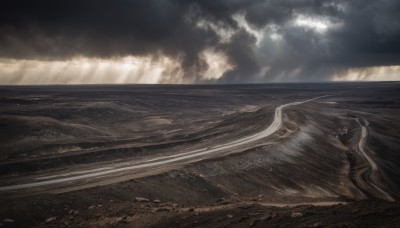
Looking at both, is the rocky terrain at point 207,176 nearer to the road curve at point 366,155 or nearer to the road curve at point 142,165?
the road curve at point 142,165

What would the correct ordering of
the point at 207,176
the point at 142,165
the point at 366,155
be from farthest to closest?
1. the point at 366,155
2. the point at 142,165
3. the point at 207,176

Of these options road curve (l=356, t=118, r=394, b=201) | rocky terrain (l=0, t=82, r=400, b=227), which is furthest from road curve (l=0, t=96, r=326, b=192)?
road curve (l=356, t=118, r=394, b=201)

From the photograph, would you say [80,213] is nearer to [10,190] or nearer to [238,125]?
[10,190]

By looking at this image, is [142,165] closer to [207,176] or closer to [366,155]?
[207,176]

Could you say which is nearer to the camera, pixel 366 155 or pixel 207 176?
pixel 207 176

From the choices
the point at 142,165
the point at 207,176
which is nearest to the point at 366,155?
the point at 207,176

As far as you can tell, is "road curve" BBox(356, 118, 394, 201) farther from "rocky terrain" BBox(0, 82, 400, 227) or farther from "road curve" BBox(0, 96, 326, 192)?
"road curve" BBox(0, 96, 326, 192)

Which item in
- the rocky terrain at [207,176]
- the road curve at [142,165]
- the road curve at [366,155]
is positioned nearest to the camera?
the rocky terrain at [207,176]

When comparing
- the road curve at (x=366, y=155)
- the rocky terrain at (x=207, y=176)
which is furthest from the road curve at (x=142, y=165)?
the road curve at (x=366, y=155)

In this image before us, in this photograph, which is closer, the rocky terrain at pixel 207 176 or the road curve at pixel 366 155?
the rocky terrain at pixel 207 176

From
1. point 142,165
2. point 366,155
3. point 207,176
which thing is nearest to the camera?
point 207,176

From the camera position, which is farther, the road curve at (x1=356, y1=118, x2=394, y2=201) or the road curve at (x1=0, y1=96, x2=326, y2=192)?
the road curve at (x1=356, y1=118, x2=394, y2=201)

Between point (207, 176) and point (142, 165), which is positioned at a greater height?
point (142, 165)
